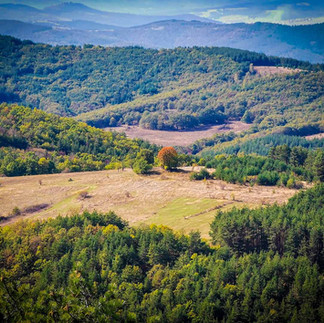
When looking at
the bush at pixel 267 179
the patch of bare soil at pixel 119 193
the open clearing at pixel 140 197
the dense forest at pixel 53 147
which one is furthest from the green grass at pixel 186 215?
the dense forest at pixel 53 147

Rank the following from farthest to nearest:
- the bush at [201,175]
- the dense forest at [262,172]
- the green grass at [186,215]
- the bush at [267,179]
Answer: the bush at [201,175]
the dense forest at [262,172]
the bush at [267,179]
the green grass at [186,215]

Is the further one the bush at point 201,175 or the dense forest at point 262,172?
the bush at point 201,175

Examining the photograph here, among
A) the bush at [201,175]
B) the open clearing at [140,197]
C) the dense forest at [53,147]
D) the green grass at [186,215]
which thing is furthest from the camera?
the dense forest at [53,147]

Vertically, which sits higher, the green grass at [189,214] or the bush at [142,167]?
the bush at [142,167]

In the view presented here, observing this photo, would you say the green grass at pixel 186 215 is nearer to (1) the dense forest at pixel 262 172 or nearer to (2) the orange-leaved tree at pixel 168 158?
(1) the dense forest at pixel 262 172

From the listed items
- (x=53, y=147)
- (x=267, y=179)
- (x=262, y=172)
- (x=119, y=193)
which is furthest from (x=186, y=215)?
(x=53, y=147)

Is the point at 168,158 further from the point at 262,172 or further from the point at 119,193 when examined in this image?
the point at 262,172

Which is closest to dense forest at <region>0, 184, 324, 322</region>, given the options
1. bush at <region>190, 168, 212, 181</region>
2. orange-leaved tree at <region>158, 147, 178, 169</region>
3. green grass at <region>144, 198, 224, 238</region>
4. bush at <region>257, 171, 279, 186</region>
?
green grass at <region>144, 198, 224, 238</region>
